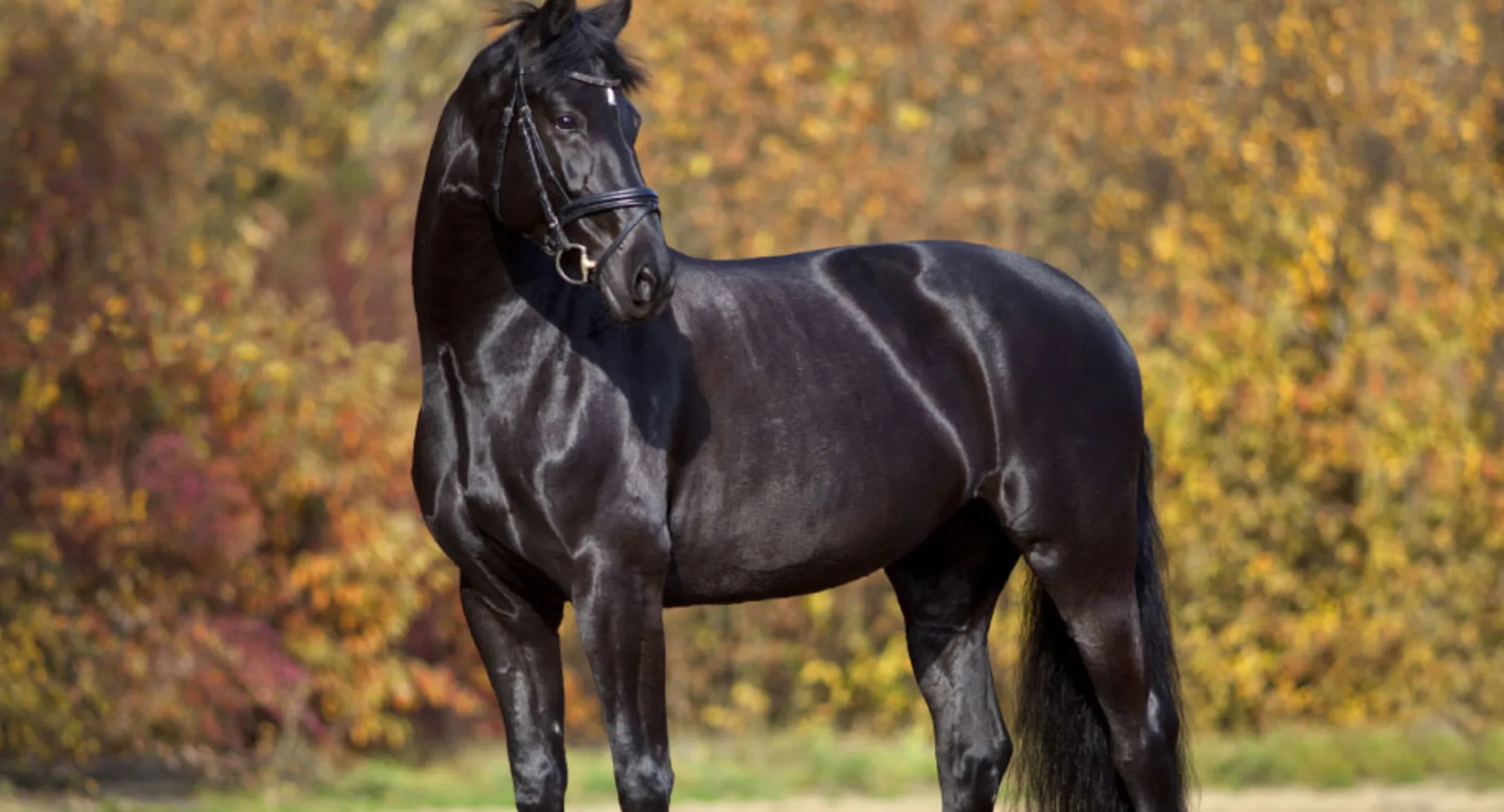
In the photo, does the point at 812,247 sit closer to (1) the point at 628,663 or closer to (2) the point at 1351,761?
(2) the point at 1351,761

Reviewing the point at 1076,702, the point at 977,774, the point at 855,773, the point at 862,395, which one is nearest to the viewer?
the point at 862,395

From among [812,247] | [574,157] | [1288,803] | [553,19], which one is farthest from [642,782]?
[812,247]

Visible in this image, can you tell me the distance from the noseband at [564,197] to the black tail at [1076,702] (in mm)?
1822

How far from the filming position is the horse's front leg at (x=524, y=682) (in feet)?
13.5

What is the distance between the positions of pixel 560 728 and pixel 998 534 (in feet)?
4.75

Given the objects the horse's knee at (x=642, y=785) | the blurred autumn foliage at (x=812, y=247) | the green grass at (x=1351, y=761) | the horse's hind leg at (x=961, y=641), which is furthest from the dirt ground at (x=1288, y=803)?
the horse's knee at (x=642, y=785)

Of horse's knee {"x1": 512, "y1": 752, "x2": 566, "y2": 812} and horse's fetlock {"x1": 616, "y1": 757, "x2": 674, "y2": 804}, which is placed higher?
horse's fetlock {"x1": 616, "y1": 757, "x2": 674, "y2": 804}

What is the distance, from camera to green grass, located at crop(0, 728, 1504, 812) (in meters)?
8.18

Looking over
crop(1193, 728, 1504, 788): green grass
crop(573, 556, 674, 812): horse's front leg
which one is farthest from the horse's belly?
crop(1193, 728, 1504, 788): green grass

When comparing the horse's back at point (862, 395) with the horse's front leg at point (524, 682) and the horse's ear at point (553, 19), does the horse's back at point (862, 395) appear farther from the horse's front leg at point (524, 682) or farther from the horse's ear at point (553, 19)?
the horse's ear at point (553, 19)

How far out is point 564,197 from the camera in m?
3.76

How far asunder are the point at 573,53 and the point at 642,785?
5.26 feet

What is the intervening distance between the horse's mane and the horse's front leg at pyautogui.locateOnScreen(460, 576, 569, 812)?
3.89 ft

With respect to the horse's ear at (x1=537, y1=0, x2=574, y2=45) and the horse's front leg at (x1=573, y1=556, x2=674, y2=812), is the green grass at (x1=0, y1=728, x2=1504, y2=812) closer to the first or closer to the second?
the horse's front leg at (x1=573, y1=556, x2=674, y2=812)
